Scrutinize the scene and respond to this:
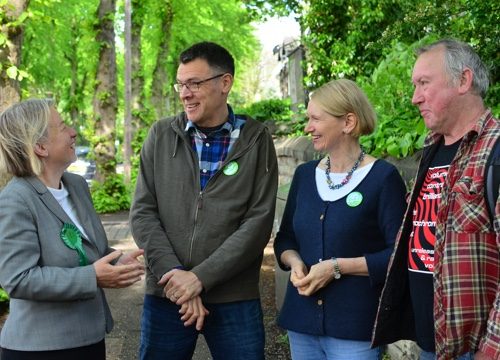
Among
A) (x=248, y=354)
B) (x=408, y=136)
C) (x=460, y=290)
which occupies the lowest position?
(x=248, y=354)

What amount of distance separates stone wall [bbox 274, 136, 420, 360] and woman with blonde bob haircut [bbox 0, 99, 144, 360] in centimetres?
192

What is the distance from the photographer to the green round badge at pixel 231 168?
3092 mm

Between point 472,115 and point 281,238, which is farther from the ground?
point 472,115

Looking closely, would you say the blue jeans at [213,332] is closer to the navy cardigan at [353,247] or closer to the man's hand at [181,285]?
the man's hand at [181,285]

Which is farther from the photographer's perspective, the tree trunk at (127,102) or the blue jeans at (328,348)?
the tree trunk at (127,102)

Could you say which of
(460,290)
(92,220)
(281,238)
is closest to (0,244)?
(92,220)

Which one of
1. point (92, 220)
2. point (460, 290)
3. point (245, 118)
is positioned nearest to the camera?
point (460, 290)

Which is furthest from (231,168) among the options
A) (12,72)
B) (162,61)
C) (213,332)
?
(162,61)

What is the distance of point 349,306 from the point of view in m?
2.69

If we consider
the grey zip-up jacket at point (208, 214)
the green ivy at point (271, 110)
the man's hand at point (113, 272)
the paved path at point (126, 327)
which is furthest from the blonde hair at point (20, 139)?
the green ivy at point (271, 110)

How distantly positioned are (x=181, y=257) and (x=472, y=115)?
1.47 m

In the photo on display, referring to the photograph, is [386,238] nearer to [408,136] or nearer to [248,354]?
[248,354]

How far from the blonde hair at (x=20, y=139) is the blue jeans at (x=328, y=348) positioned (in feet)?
4.43

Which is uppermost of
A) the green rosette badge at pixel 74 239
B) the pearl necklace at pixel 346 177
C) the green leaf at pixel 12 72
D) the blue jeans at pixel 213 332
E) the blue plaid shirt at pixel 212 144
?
the green leaf at pixel 12 72
